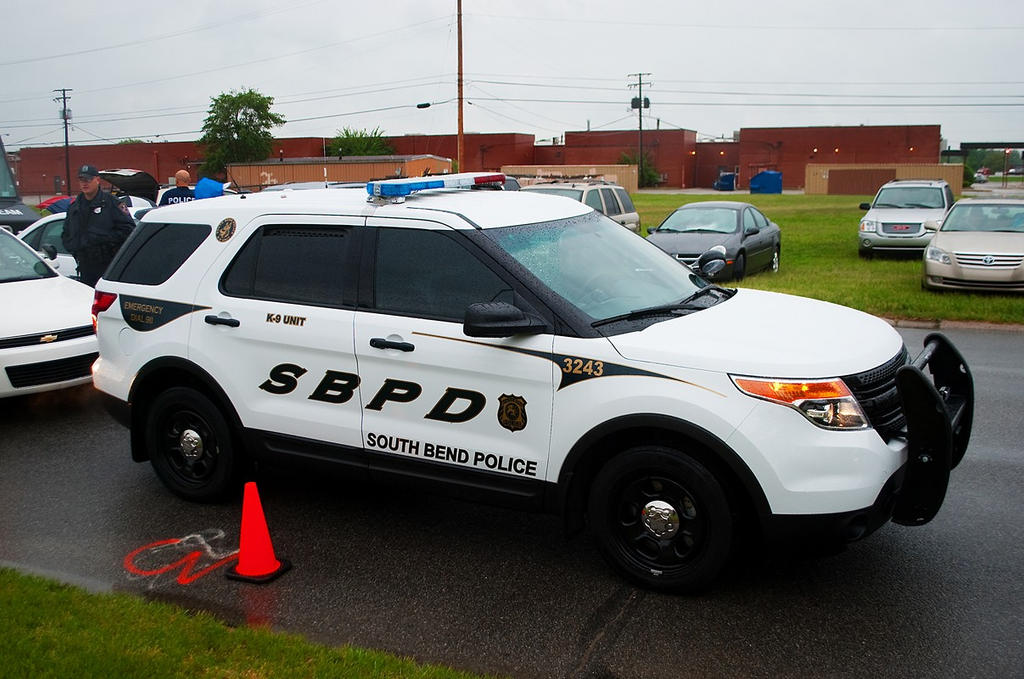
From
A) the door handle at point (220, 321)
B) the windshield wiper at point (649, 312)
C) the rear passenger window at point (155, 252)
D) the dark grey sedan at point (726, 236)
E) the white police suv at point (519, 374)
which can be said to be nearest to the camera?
the white police suv at point (519, 374)

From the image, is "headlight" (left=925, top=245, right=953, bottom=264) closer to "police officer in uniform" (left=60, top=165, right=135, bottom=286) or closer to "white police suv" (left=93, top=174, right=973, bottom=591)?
"white police suv" (left=93, top=174, right=973, bottom=591)

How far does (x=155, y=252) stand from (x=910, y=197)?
18.4 meters

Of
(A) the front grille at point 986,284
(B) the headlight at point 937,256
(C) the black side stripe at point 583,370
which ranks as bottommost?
(A) the front grille at point 986,284

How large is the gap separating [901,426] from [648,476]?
3.83 ft

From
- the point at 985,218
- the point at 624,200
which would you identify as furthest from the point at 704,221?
the point at 985,218

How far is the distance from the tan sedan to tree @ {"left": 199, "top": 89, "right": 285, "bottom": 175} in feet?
208

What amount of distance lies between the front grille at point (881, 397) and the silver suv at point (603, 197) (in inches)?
542

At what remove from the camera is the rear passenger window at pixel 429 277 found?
481 cm

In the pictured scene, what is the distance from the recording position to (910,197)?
20703mm

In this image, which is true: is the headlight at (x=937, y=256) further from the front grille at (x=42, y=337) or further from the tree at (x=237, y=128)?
the tree at (x=237, y=128)

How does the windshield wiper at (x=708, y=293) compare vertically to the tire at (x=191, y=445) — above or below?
above

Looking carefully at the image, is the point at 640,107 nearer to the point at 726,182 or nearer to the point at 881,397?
the point at 726,182

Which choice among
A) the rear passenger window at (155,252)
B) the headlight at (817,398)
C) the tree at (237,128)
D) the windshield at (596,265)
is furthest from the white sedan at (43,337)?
the tree at (237,128)

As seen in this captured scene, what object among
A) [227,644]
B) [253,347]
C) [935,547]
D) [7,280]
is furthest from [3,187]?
[935,547]
